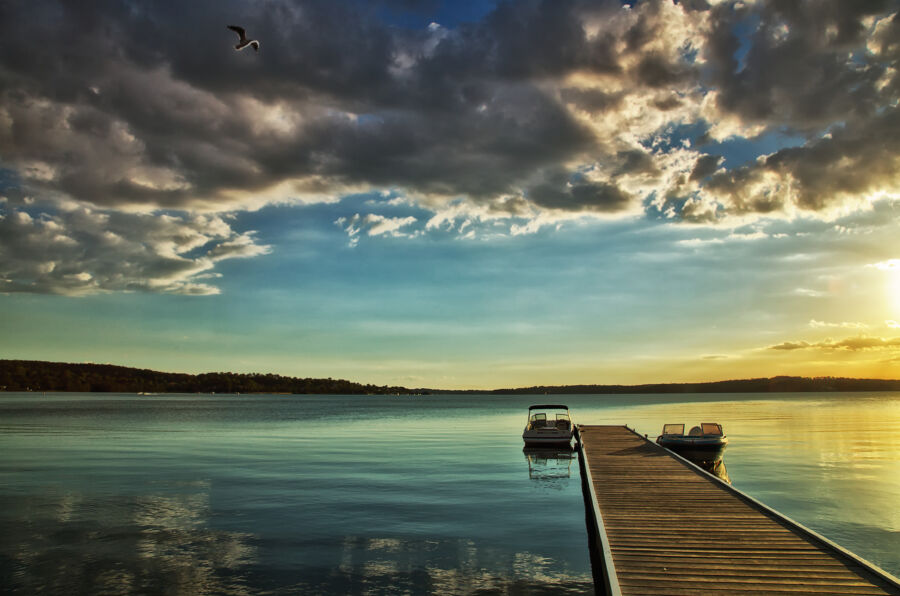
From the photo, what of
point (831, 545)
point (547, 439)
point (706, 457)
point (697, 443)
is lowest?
point (547, 439)

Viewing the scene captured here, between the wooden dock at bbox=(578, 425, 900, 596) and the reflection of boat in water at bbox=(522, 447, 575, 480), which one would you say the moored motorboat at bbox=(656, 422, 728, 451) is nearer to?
the reflection of boat in water at bbox=(522, 447, 575, 480)

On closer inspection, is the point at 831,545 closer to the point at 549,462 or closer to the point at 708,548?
the point at 708,548

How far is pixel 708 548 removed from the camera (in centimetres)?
1298

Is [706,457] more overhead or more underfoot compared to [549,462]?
more overhead

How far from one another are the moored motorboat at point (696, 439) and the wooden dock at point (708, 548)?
13318mm

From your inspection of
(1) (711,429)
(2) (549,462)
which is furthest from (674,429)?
(2) (549,462)

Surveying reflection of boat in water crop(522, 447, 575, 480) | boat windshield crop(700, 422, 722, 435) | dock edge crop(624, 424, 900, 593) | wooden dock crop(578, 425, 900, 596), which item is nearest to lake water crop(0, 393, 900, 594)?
reflection of boat in water crop(522, 447, 575, 480)

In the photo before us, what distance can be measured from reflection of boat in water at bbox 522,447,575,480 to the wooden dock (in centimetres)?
1231

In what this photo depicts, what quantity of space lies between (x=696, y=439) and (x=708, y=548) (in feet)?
73.2

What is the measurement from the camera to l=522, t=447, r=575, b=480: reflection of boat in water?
33.0m

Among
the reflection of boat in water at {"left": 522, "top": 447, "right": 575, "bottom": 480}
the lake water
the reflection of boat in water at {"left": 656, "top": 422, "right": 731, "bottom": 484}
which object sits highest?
the reflection of boat in water at {"left": 656, "top": 422, "right": 731, "bottom": 484}

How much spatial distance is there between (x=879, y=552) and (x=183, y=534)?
2164 cm

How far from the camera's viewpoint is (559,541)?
18562 mm

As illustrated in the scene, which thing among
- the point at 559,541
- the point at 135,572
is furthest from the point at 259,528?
the point at 559,541
